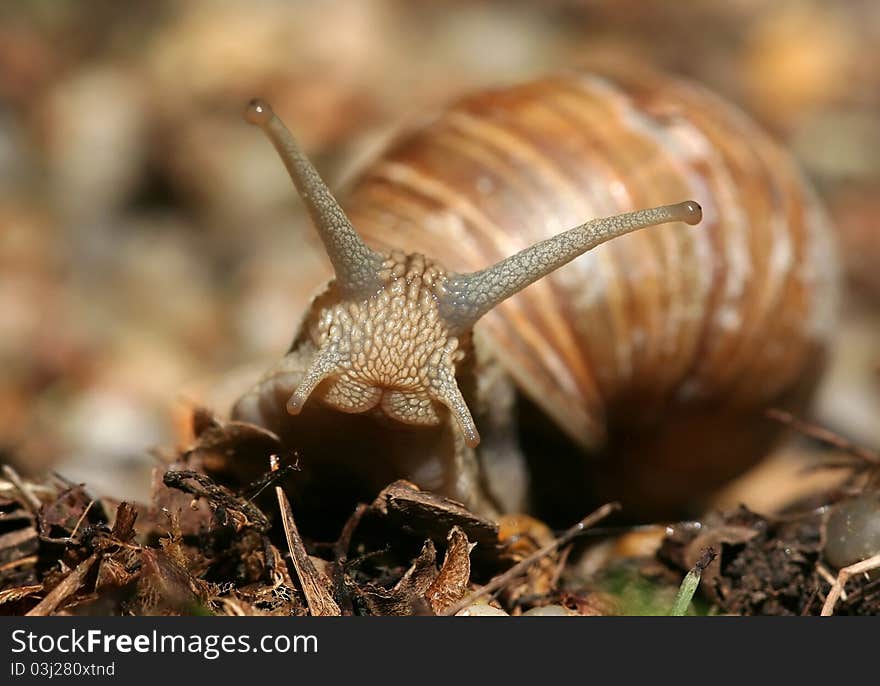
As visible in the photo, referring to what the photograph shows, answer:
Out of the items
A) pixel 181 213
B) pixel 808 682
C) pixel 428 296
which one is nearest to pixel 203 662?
pixel 428 296

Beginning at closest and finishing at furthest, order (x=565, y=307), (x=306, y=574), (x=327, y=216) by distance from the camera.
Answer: (x=306, y=574) < (x=327, y=216) < (x=565, y=307)

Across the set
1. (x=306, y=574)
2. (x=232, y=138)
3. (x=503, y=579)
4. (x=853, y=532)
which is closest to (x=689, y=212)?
(x=853, y=532)

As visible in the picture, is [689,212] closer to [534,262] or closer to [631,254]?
[534,262]

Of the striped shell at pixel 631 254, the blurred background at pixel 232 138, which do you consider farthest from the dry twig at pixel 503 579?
the blurred background at pixel 232 138

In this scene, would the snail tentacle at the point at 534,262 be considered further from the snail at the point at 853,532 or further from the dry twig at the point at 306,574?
the snail at the point at 853,532

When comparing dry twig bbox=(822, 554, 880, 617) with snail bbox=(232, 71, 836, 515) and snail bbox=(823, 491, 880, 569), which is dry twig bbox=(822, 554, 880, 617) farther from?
snail bbox=(232, 71, 836, 515)

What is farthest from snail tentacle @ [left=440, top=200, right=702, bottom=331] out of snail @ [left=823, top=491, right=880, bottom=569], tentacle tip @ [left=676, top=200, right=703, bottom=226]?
snail @ [left=823, top=491, right=880, bottom=569]
